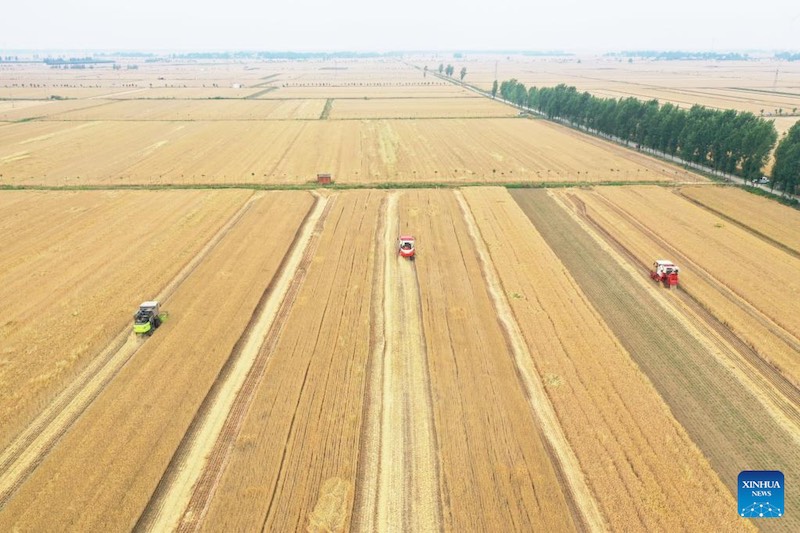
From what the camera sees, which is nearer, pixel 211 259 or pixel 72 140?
pixel 211 259

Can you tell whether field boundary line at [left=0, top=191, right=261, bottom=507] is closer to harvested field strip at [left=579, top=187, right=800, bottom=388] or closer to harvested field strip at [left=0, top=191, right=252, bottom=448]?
harvested field strip at [left=0, top=191, right=252, bottom=448]

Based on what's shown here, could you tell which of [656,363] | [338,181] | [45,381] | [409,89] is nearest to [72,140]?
[338,181]

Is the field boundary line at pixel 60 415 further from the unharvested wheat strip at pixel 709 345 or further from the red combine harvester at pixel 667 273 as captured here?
the red combine harvester at pixel 667 273

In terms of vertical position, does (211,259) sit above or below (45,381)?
above

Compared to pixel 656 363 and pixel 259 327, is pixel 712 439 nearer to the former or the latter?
pixel 656 363

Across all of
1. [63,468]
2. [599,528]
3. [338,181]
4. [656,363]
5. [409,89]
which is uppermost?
[409,89]

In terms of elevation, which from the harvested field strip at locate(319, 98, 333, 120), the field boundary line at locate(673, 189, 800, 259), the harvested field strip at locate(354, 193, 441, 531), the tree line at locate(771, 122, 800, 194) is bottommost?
the harvested field strip at locate(354, 193, 441, 531)

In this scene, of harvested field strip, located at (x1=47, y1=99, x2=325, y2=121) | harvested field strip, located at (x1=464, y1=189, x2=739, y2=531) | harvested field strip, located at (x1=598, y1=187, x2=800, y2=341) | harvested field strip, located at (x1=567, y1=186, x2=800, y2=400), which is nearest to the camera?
harvested field strip, located at (x1=464, y1=189, x2=739, y2=531)

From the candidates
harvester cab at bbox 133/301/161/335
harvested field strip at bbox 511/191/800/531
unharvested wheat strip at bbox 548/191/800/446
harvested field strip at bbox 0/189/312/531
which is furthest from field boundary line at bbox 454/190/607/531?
harvester cab at bbox 133/301/161/335

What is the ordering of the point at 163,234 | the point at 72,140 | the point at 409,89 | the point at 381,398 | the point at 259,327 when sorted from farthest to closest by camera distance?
the point at 409,89 < the point at 72,140 < the point at 163,234 < the point at 259,327 < the point at 381,398
